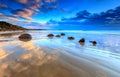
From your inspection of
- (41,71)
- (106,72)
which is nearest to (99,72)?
(106,72)

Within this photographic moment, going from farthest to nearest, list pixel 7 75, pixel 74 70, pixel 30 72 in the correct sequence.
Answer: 1. pixel 74 70
2. pixel 30 72
3. pixel 7 75

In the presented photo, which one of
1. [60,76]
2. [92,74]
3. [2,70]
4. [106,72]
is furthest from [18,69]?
[106,72]

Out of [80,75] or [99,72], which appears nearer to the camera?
[80,75]

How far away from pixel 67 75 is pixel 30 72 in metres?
1.19

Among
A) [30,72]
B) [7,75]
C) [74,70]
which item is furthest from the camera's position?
[74,70]

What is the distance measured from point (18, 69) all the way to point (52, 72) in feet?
3.90

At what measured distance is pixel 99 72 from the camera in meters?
5.04

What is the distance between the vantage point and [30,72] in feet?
15.7

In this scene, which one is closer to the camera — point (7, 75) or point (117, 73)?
point (7, 75)

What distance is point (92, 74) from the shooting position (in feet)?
15.8

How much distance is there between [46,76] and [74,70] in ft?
3.70

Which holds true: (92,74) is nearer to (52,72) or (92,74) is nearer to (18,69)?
(52,72)

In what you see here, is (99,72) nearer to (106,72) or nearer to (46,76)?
(106,72)

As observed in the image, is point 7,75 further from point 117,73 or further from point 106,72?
point 117,73
